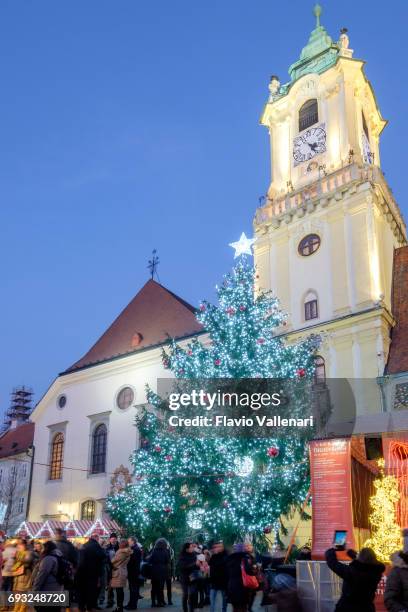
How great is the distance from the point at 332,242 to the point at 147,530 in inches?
531

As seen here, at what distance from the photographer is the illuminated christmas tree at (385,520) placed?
46.0ft

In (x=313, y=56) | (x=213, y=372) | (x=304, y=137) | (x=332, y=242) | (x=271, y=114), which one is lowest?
(x=213, y=372)

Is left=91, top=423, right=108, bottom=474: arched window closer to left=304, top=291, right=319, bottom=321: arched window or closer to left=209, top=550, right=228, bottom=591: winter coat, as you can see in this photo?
left=304, top=291, right=319, bottom=321: arched window

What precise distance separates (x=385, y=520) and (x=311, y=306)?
12407mm

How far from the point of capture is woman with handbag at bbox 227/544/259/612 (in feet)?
30.2

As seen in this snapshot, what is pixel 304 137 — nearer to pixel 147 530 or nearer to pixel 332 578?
pixel 147 530

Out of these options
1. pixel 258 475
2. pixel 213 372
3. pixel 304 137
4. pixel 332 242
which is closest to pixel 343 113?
pixel 304 137

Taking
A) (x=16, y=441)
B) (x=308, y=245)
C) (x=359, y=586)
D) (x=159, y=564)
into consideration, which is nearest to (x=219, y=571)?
(x=159, y=564)

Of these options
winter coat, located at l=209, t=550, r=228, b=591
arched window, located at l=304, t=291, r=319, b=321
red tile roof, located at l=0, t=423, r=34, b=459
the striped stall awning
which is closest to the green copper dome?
arched window, located at l=304, t=291, r=319, b=321

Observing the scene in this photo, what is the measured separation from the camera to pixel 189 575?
12.0 meters

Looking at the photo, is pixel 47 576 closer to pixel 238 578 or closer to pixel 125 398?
pixel 238 578

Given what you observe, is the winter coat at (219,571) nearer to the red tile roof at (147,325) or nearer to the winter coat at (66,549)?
the winter coat at (66,549)

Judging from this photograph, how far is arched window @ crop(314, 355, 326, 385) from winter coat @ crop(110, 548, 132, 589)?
12.5 metres

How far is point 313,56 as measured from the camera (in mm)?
30938
